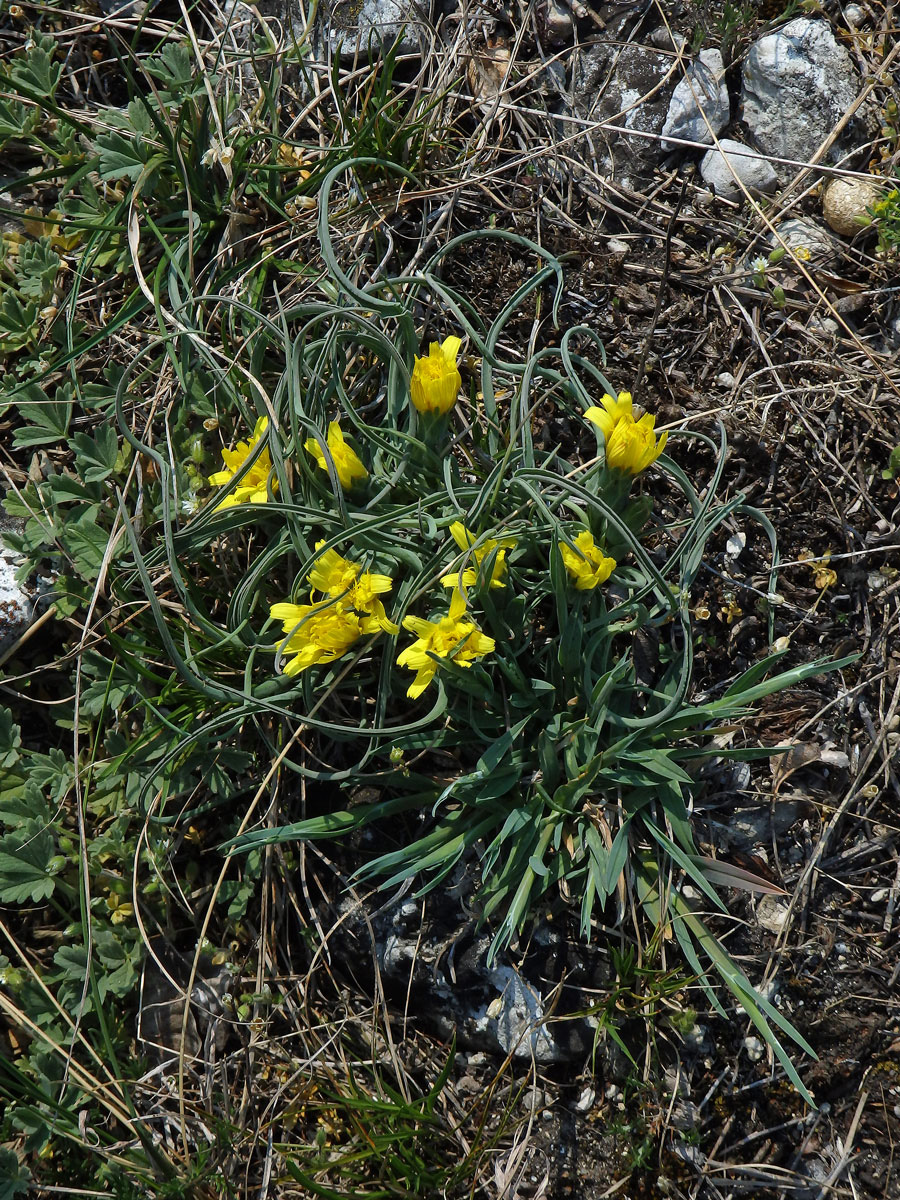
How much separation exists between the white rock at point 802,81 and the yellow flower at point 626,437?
117cm

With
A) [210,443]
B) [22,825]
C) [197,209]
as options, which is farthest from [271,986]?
[197,209]

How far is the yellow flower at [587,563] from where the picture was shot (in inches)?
66.1

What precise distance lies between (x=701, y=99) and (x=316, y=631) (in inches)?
71.9

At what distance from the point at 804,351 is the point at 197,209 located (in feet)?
5.46

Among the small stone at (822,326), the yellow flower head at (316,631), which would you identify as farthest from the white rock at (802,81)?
the yellow flower head at (316,631)

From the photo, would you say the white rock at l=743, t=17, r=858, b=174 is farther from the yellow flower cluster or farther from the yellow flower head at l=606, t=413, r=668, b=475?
the yellow flower cluster

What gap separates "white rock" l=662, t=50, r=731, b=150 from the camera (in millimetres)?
2309

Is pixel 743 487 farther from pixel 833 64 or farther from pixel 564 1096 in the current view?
pixel 564 1096

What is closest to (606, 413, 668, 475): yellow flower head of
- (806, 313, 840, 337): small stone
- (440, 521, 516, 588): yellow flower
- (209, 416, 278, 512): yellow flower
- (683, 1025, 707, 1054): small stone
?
(440, 521, 516, 588): yellow flower

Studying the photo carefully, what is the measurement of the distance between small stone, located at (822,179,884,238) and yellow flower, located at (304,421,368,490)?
1486 mm

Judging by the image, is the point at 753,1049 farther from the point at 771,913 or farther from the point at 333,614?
the point at 333,614

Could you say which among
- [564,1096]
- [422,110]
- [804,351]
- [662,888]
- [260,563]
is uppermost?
[422,110]

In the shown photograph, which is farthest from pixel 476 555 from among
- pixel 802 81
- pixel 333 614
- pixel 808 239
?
pixel 802 81

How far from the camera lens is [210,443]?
2.17m
